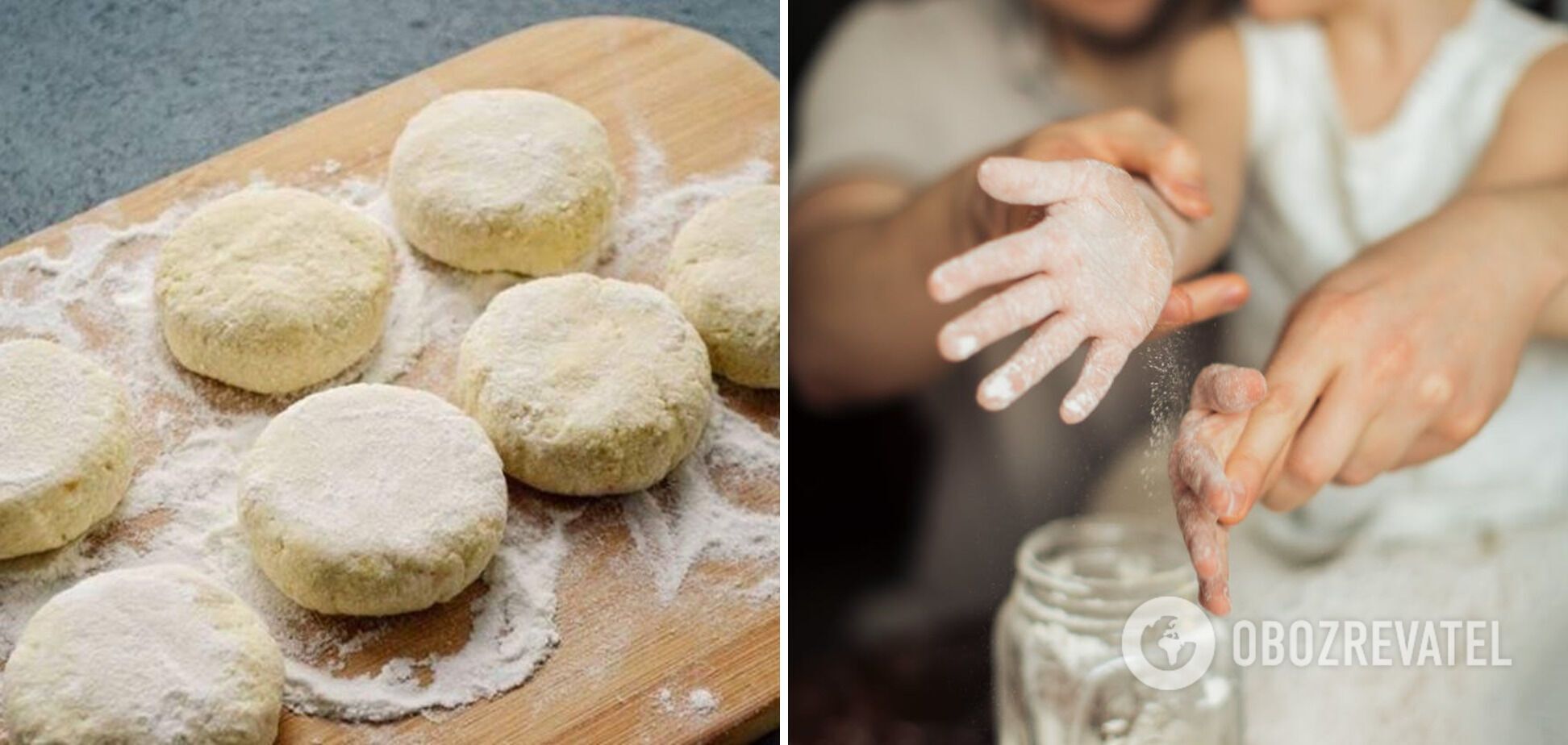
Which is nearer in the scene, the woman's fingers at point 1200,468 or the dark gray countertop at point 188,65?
the woman's fingers at point 1200,468

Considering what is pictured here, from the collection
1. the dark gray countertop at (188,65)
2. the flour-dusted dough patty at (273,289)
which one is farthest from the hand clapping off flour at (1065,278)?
the dark gray countertop at (188,65)

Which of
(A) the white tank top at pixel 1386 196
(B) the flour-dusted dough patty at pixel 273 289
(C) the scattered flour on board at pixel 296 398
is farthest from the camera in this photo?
(B) the flour-dusted dough patty at pixel 273 289

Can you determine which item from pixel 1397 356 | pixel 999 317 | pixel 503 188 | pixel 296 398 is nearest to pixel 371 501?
pixel 296 398

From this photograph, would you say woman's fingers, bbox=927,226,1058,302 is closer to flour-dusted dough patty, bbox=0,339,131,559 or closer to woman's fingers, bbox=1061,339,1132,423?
woman's fingers, bbox=1061,339,1132,423

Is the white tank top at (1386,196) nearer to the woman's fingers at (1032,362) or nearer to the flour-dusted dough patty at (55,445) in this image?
the woman's fingers at (1032,362)

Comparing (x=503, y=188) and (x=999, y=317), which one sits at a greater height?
(x=999, y=317)

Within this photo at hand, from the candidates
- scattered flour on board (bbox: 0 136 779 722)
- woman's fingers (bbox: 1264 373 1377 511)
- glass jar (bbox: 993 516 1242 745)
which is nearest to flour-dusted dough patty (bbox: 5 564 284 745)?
scattered flour on board (bbox: 0 136 779 722)

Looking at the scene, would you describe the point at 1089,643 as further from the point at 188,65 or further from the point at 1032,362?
the point at 188,65
